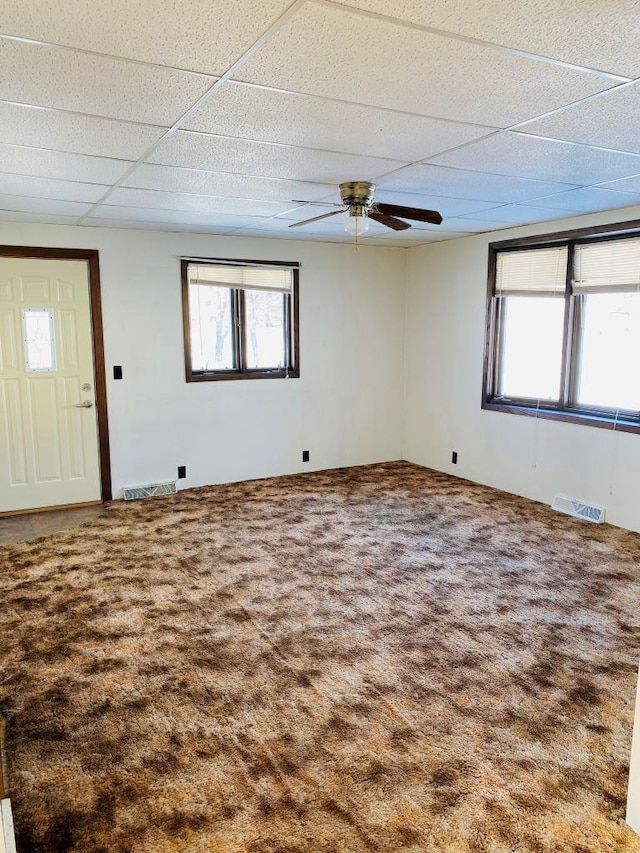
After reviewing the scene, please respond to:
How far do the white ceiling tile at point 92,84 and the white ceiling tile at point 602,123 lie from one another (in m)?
1.40

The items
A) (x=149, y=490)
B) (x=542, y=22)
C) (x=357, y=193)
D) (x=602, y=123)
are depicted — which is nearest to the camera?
(x=542, y=22)

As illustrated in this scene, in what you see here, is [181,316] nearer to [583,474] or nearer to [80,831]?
[583,474]

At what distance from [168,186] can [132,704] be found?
112 inches

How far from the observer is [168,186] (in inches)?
145

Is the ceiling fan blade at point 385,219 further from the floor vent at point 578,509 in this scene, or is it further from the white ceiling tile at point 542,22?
the floor vent at point 578,509

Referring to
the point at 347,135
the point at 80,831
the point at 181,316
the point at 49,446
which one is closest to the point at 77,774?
the point at 80,831

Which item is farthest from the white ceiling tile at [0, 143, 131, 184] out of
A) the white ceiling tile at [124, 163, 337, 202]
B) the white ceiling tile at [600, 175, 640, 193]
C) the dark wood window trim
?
the dark wood window trim

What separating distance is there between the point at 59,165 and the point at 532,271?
12.5ft

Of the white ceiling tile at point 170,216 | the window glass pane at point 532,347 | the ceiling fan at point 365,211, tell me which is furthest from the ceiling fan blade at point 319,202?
the window glass pane at point 532,347

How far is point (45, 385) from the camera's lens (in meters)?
5.09

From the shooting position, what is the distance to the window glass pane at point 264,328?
5.97 m

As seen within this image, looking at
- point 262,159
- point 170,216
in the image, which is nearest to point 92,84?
point 262,159

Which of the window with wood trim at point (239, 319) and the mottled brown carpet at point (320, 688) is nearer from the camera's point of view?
the mottled brown carpet at point (320, 688)

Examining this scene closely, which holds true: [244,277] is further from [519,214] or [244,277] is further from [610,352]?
[610,352]
